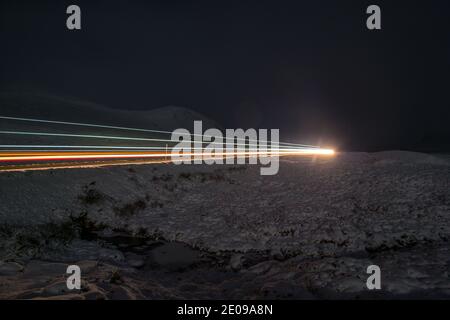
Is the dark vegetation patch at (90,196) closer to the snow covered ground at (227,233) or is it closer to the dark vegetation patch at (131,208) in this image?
the snow covered ground at (227,233)

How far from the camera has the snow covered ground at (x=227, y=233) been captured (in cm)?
777

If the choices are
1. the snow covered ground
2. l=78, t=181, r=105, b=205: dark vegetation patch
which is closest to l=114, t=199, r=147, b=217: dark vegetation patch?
the snow covered ground

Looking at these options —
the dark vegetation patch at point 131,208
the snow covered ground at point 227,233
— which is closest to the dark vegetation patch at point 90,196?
the snow covered ground at point 227,233

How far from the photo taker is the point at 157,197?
18172mm

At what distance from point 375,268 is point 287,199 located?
27.5ft

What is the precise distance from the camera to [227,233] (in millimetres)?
12984

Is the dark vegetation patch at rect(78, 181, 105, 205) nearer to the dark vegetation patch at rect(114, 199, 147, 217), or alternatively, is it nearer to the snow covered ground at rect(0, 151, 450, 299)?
the snow covered ground at rect(0, 151, 450, 299)

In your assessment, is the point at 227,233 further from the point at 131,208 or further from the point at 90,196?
the point at 90,196

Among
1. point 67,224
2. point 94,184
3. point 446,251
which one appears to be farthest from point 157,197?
point 446,251

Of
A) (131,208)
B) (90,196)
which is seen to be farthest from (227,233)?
(90,196)

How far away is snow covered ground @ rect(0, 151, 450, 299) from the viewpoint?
7.77 m

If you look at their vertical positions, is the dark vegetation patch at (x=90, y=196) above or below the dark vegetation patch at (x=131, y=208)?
above

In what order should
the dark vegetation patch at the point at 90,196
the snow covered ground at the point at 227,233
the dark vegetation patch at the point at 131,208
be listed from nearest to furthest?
the snow covered ground at the point at 227,233, the dark vegetation patch at the point at 90,196, the dark vegetation patch at the point at 131,208
